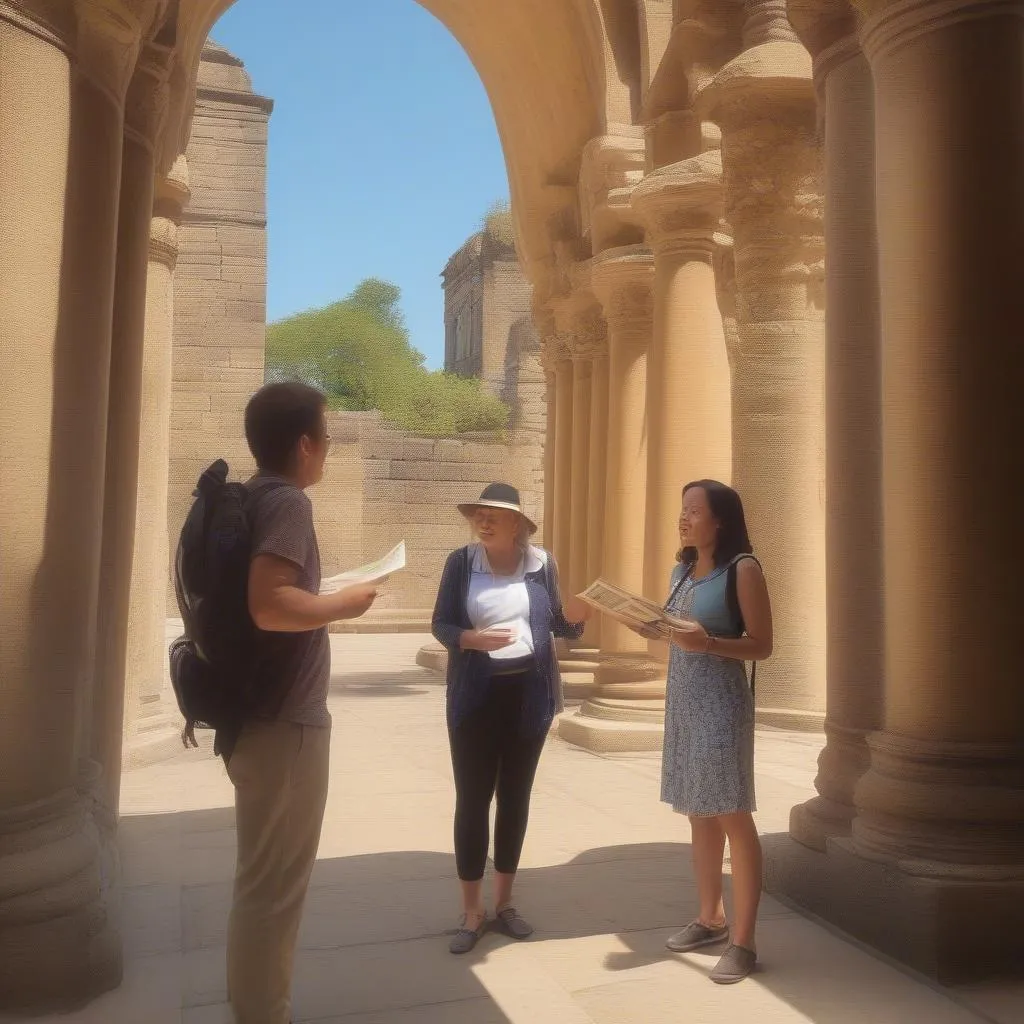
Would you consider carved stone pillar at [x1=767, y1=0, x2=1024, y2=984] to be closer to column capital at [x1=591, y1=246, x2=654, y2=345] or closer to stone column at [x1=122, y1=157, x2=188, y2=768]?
stone column at [x1=122, y1=157, x2=188, y2=768]

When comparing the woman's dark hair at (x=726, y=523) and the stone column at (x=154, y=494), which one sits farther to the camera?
the stone column at (x=154, y=494)

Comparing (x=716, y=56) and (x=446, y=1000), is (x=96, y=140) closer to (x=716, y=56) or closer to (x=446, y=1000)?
(x=446, y=1000)

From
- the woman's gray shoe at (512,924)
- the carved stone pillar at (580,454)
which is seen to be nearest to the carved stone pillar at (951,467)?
the woman's gray shoe at (512,924)

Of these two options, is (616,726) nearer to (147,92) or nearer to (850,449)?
(850,449)

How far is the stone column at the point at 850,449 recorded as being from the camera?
481 centimetres

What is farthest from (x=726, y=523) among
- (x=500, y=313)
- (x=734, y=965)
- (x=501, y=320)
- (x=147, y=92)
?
(x=501, y=320)

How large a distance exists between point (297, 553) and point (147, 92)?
3.13 metres

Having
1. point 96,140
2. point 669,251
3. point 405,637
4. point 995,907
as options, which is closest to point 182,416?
A: point 405,637

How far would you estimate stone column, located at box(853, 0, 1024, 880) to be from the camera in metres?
4.05

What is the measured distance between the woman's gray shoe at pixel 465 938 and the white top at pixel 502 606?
97 cm

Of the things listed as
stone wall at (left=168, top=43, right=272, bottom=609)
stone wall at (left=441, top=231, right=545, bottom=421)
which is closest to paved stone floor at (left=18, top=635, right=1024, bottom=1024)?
stone wall at (left=168, top=43, right=272, bottom=609)

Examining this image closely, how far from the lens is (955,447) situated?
13.4ft

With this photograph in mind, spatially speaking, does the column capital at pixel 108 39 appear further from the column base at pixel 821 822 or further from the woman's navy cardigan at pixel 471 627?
the column base at pixel 821 822

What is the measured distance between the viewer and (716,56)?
8.67 m
